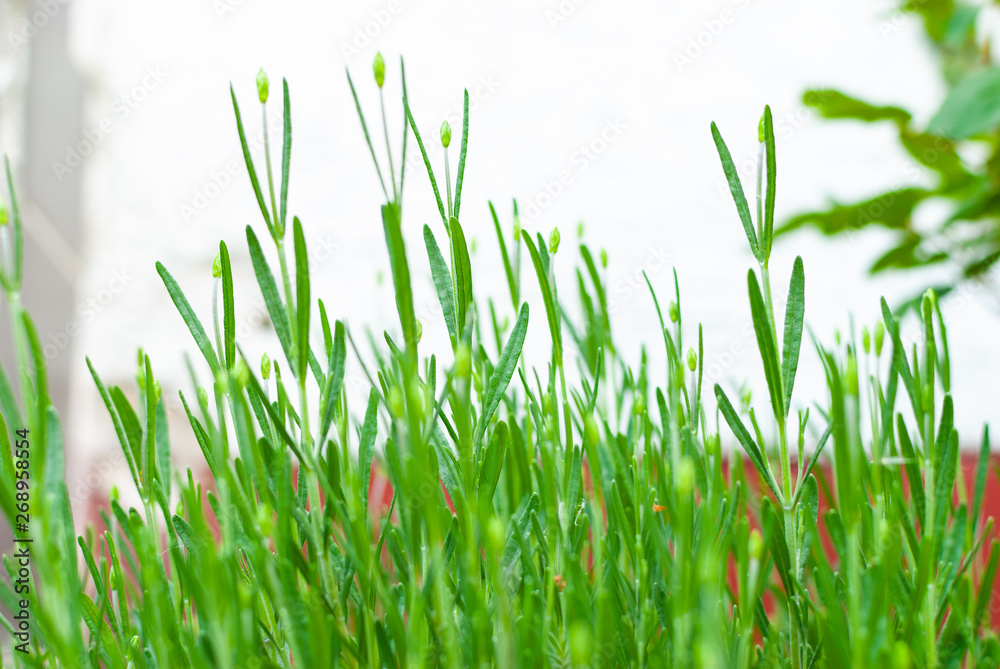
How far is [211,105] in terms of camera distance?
1947mm

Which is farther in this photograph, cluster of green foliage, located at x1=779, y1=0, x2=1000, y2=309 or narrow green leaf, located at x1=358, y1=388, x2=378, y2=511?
cluster of green foliage, located at x1=779, y1=0, x2=1000, y2=309

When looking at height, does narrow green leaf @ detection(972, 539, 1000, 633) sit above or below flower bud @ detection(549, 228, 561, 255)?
below

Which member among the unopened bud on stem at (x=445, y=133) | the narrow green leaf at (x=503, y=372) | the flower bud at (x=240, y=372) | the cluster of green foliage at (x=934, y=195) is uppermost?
the cluster of green foliage at (x=934, y=195)

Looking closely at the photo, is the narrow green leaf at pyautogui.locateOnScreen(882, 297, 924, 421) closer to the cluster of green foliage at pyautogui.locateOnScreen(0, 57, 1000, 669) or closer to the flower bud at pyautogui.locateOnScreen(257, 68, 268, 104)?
the cluster of green foliage at pyautogui.locateOnScreen(0, 57, 1000, 669)

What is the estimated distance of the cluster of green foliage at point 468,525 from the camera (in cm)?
18

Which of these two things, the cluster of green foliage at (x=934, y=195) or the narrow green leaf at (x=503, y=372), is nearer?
the narrow green leaf at (x=503, y=372)

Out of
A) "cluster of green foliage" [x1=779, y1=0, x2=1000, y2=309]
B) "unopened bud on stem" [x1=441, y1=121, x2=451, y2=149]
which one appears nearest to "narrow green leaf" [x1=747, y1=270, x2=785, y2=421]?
"unopened bud on stem" [x1=441, y1=121, x2=451, y2=149]

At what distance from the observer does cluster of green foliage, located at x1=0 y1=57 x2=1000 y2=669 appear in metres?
0.18

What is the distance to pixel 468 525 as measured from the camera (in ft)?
0.63

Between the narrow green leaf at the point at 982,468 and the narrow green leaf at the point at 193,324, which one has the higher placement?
the narrow green leaf at the point at 193,324

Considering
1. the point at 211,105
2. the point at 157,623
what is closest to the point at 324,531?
the point at 157,623

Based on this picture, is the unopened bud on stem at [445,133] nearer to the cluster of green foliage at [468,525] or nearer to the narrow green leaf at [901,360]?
the cluster of green foliage at [468,525]

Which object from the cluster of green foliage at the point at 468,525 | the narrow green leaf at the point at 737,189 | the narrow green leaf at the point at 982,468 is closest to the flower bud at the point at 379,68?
the cluster of green foliage at the point at 468,525

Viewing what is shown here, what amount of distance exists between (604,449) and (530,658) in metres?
0.09
